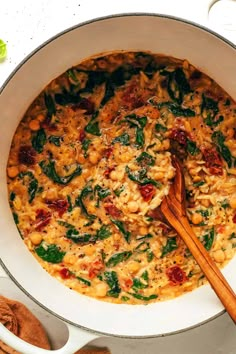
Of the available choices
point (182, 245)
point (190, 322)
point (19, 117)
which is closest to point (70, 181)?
point (19, 117)

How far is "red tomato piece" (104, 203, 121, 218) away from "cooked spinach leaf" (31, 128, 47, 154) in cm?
44

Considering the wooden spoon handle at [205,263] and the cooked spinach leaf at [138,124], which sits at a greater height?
the cooked spinach leaf at [138,124]

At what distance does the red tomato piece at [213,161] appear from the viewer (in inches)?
141

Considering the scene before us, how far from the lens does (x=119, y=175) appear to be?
353cm

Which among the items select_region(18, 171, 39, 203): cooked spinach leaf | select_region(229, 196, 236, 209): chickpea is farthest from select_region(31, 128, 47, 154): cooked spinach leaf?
select_region(229, 196, 236, 209): chickpea

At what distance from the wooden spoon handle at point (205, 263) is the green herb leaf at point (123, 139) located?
41 centimetres

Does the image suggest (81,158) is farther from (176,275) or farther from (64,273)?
(176,275)

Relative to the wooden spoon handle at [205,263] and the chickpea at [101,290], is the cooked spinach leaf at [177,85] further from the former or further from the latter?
the chickpea at [101,290]

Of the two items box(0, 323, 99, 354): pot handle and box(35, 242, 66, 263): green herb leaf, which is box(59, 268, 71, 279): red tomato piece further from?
box(0, 323, 99, 354): pot handle

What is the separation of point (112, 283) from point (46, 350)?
0.54m

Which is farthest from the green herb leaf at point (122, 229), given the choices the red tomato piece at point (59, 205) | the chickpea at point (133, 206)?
the red tomato piece at point (59, 205)

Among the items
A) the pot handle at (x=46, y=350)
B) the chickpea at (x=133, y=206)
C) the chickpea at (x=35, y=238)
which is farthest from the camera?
the chickpea at (x=35, y=238)

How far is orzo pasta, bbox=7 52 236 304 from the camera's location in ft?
11.6

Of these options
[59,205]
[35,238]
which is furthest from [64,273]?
[59,205]
